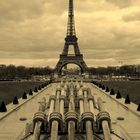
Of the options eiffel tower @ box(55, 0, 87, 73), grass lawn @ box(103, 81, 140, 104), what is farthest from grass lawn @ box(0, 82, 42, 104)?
eiffel tower @ box(55, 0, 87, 73)

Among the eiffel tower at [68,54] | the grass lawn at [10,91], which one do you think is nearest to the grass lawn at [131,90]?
the grass lawn at [10,91]

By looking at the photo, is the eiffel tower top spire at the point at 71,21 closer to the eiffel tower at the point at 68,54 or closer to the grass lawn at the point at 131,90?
the eiffel tower at the point at 68,54

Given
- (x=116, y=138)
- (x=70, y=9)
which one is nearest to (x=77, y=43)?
(x=70, y=9)

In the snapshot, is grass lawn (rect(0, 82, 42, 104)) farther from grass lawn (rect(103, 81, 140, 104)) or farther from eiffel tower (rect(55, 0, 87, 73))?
eiffel tower (rect(55, 0, 87, 73))

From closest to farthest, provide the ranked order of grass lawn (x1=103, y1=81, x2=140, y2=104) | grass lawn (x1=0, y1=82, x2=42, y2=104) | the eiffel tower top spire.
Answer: grass lawn (x1=103, y1=81, x2=140, y2=104)
grass lawn (x1=0, y1=82, x2=42, y2=104)
the eiffel tower top spire

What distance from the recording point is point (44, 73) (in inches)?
5738

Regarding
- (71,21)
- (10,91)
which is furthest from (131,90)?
(71,21)

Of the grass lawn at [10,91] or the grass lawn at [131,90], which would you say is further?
the grass lawn at [10,91]

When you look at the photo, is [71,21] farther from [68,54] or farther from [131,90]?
[131,90]

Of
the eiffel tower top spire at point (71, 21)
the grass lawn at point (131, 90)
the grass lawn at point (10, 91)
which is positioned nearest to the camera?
the grass lawn at point (131, 90)

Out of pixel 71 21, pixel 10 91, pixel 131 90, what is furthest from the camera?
pixel 71 21

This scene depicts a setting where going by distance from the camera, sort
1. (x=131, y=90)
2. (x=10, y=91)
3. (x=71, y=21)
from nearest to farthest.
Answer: (x=10, y=91), (x=131, y=90), (x=71, y=21)

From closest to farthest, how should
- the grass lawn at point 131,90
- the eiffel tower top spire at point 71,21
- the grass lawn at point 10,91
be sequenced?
the grass lawn at point 131,90, the grass lawn at point 10,91, the eiffel tower top spire at point 71,21

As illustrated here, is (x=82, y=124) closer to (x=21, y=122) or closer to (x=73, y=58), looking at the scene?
(x=21, y=122)
